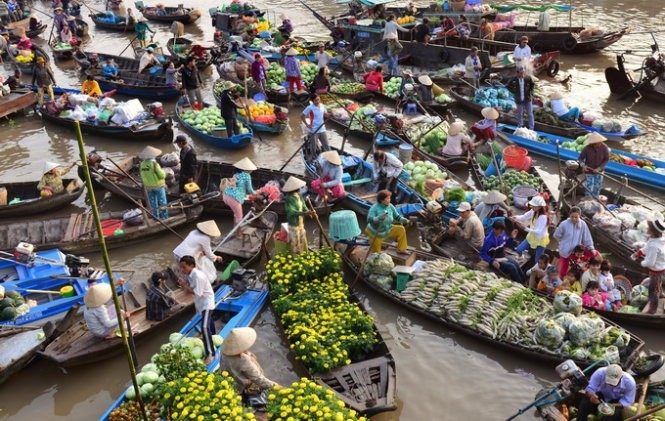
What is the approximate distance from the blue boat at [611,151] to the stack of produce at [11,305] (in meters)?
10.3

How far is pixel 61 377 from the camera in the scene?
8.60m

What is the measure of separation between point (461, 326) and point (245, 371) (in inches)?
134

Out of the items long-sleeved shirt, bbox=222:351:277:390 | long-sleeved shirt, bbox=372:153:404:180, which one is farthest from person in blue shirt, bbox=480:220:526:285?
long-sleeved shirt, bbox=222:351:277:390

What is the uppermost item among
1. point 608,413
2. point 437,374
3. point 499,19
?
point 499,19

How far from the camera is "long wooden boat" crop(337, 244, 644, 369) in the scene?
7.77 m

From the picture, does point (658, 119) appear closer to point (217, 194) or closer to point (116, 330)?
point (217, 194)

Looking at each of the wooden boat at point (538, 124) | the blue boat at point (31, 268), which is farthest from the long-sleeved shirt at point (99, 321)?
the wooden boat at point (538, 124)

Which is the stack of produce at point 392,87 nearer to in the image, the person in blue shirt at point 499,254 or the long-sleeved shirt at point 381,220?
the long-sleeved shirt at point 381,220

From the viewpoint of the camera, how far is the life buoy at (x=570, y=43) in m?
21.2

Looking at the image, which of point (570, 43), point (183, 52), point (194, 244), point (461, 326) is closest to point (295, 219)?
point (194, 244)

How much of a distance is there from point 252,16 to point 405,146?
50.4ft

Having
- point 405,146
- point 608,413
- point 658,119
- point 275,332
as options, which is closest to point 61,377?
point 275,332

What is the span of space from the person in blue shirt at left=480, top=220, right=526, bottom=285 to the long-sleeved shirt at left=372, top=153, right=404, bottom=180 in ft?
9.06

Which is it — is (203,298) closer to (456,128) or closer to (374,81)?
(456,128)
